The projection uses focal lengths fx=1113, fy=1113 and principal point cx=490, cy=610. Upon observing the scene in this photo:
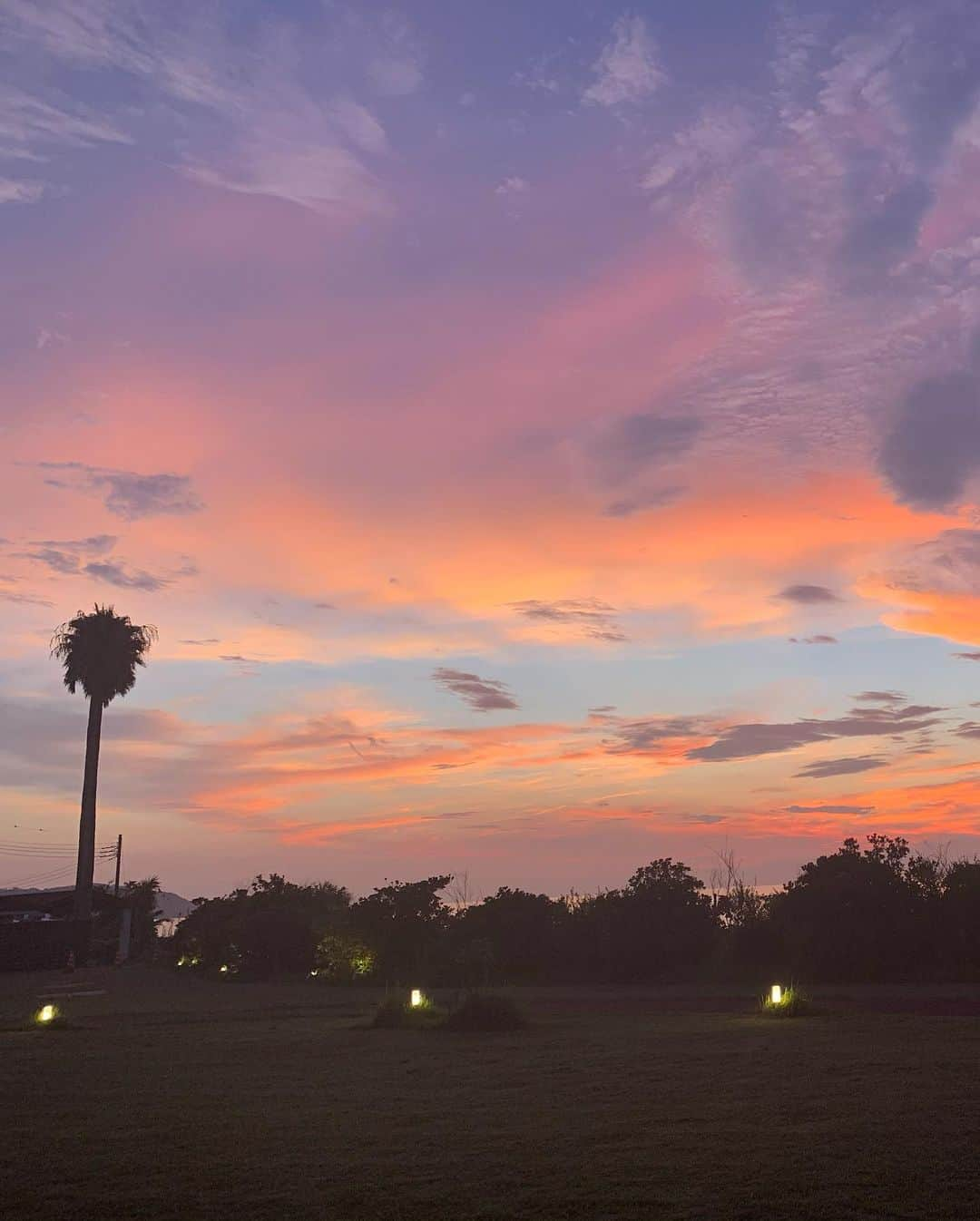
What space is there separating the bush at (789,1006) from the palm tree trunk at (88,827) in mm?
32806

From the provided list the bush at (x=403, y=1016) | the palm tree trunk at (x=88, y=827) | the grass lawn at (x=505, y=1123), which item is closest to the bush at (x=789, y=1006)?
the grass lawn at (x=505, y=1123)

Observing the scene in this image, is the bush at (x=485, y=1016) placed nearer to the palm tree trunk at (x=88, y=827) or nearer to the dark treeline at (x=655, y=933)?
the dark treeline at (x=655, y=933)

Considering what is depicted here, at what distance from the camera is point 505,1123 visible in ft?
34.0

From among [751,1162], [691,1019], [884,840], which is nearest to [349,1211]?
[751,1162]

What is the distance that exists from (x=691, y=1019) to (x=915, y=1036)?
200 inches

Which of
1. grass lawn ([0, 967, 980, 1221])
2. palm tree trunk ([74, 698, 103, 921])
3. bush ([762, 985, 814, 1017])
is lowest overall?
grass lawn ([0, 967, 980, 1221])

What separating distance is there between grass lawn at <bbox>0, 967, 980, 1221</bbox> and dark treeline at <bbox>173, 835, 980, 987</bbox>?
476 inches

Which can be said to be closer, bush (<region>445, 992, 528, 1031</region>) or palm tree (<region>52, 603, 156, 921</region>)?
bush (<region>445, 992, 528, 1031</region>)

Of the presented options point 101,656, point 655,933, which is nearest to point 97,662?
point 101,656

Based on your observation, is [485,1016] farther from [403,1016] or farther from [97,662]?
[97,662]

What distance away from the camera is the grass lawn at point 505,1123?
24.7 feet

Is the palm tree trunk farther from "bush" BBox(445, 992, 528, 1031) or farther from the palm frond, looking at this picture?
"bush" BBox(445, 992, 528, 1031)

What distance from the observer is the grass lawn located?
297 inches

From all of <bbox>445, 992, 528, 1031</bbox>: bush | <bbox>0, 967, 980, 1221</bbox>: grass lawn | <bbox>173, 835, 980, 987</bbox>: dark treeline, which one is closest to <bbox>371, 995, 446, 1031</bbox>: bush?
<bbox>445, 992, 528, 1031</bbox>: bush
